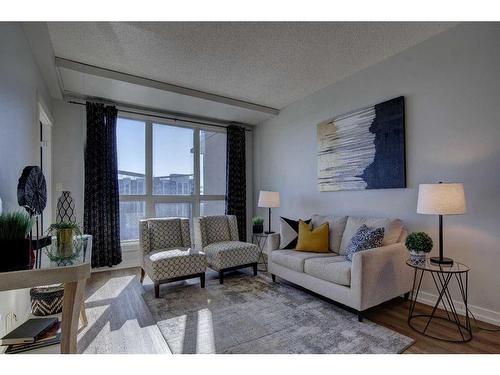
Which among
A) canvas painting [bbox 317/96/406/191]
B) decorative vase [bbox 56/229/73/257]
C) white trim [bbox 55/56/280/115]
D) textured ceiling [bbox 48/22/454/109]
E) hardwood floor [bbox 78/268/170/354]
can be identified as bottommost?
hardwood floor [bbox 78/268/170/354]

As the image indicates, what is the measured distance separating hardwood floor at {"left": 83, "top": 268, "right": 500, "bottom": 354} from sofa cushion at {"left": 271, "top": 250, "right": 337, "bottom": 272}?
0.75m

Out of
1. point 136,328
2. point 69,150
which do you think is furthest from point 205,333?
point 69,150

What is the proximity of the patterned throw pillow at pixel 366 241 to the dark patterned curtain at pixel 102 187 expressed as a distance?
3.31m

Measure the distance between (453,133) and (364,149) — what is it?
3.02 feet

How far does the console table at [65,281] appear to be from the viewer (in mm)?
1118

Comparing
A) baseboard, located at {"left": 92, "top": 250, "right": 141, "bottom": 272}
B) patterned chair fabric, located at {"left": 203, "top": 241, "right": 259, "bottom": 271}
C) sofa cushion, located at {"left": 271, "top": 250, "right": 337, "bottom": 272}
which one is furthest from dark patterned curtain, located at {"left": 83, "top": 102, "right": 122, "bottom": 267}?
sofa cushion, located at {"left": 271, "top": 250, "right": 337, "bottom": 272}

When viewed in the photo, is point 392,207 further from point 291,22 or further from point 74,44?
point 74,44

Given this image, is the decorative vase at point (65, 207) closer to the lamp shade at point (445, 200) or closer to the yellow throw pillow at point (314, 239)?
the yellow throw pillow at point (314, 239)

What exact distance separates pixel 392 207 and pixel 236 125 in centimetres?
327

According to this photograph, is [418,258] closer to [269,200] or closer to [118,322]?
[269,200]

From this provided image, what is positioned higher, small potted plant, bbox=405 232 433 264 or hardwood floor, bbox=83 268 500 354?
small potted plant, bbox=405 232 433 264

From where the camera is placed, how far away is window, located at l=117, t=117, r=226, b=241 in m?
4.30

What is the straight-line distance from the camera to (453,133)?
8.25 ft

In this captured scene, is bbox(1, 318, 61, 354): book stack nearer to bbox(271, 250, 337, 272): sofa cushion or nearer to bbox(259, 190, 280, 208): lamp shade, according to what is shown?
bbox(271, 250, 337, 272): sofa cushion
